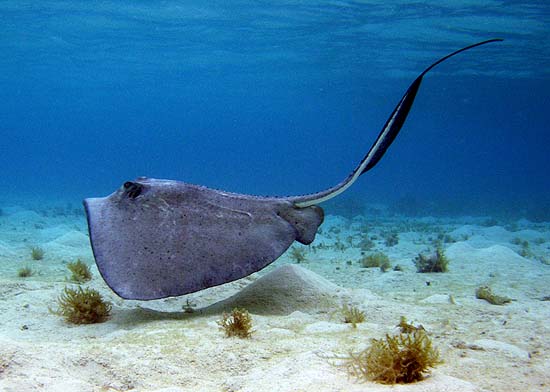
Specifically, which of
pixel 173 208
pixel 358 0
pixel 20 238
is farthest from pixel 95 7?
pixel 173 208

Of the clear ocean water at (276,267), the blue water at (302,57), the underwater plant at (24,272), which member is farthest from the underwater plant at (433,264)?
the blue water at (302,57)

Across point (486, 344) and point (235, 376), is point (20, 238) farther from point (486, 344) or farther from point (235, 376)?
point (486, 344)

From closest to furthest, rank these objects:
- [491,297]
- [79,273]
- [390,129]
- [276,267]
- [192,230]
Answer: [390,129] < [192,230] < [491,297] < [79,273] < [276,267]

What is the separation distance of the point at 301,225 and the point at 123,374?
2576 millimetres

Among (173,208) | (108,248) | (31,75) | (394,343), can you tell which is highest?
(31,75)

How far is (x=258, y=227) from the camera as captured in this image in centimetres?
449

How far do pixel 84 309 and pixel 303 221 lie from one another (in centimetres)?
273

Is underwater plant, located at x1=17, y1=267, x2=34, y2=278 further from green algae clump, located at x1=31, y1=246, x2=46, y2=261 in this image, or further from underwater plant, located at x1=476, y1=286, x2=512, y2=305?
underwater plant, located at x1=476, y1=286, x2=512, y2=305

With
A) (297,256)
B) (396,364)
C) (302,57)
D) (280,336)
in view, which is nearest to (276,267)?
(297,256)

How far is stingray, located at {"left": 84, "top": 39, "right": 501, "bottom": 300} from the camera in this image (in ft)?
12.1

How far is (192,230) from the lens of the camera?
13.8ft

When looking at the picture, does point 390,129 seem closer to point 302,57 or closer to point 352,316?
point 352,316

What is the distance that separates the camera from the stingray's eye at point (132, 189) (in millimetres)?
4535

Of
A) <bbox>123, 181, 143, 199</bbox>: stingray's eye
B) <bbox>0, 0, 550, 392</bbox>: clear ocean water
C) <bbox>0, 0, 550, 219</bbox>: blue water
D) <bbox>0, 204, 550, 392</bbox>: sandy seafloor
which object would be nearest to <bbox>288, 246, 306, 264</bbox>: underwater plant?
<bbox>0, 0, 550, 392</bbox>: clear ocean water
